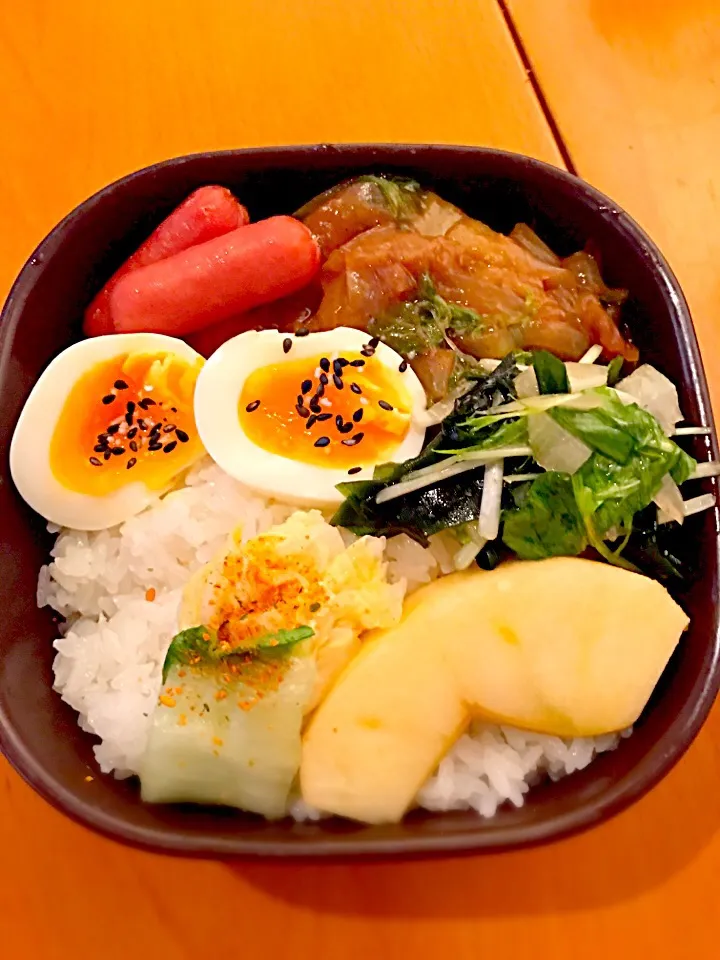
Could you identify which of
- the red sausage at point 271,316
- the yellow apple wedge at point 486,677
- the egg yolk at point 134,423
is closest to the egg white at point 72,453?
the egg yolk at point 134,423

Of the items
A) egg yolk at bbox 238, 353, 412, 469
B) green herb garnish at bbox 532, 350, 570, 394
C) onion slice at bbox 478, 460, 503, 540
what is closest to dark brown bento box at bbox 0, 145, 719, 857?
green herb garnish at bbox 532, 350, 570, 394

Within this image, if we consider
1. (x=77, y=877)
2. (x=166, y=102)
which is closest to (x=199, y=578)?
(x=77, y=877)

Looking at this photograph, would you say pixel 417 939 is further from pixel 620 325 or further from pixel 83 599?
pixel 620 325

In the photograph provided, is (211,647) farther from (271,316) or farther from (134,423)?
(271,316)

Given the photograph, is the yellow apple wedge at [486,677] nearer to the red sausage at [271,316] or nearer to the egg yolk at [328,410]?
the egg yolk at [328,410]

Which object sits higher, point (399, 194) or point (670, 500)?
point (399, 194)

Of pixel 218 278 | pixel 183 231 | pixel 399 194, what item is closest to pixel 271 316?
pixel 218 278

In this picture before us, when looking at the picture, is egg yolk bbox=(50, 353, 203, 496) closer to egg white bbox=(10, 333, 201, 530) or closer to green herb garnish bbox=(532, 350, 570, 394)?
egg white bbox=(10, 333, 201, 530)
